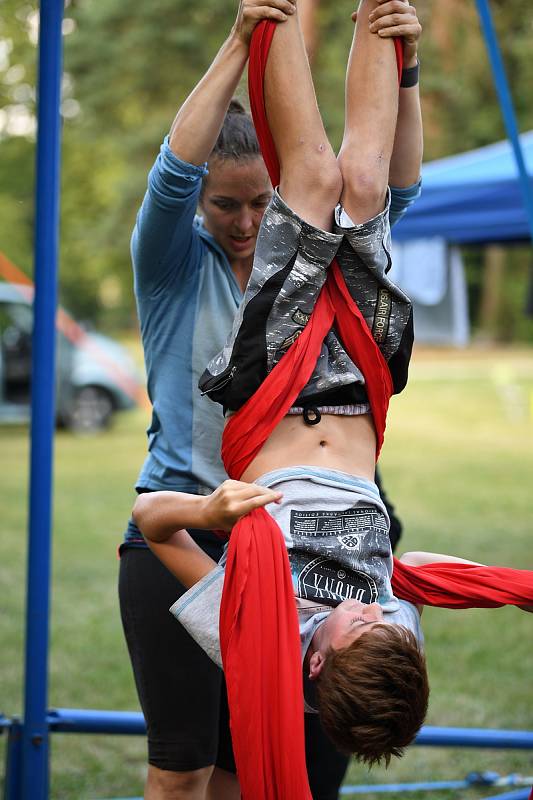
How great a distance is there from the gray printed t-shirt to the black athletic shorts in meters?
0.27

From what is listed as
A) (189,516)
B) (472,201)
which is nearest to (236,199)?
(189,516)

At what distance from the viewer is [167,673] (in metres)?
2.34

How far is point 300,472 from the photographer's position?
2.04m

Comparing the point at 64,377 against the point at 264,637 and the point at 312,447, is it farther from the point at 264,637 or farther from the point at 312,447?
the point at 264,637

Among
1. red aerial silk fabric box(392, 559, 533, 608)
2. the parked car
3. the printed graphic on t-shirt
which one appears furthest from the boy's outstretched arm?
the parked car

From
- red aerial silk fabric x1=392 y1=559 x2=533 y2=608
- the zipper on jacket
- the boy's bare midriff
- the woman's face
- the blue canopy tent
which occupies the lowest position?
red aerial silk fabric x1=392 y1=559 x2=533 y2=608

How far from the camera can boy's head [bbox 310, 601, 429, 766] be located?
194 centimetres

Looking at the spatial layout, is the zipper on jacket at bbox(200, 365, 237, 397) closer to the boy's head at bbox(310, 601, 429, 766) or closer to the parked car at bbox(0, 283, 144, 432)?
the boy's head at bbox(310, 601, 429, 766)

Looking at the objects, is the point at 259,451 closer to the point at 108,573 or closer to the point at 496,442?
the point at 108,573

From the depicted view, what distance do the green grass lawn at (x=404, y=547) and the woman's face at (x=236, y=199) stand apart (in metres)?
2.38

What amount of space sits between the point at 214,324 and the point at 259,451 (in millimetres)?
402

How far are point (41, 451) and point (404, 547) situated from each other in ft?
17.6

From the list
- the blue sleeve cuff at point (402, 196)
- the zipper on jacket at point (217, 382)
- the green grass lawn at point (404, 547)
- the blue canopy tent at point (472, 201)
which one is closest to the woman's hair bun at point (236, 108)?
the blue sleeve cuff at point (402, 196)

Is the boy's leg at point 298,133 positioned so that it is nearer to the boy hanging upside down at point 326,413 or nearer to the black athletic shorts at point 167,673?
the boy hanging upside down at point 326,413
